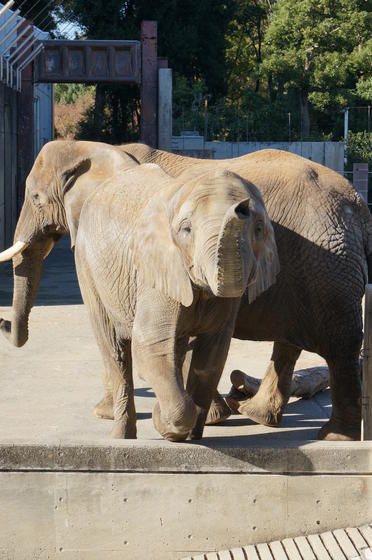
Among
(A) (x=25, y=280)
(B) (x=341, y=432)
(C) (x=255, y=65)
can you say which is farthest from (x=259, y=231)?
(C) (x=255, y=65)

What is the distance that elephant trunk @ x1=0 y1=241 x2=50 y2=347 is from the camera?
6.42m

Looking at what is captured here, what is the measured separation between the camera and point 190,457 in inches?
183

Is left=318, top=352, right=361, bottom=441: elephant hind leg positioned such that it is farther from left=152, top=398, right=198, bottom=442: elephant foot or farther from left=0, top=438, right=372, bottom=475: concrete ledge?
left=152, top=398, right=198, bottom=442: elephant foot

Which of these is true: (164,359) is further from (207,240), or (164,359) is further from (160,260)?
(207,240)

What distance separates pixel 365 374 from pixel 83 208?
174 centimetres

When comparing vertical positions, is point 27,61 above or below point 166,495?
above

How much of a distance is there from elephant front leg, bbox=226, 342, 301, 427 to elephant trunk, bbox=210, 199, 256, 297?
2266mm

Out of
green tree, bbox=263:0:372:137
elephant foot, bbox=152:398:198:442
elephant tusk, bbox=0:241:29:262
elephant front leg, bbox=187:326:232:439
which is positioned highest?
green tree, bbox=263:0:372:137

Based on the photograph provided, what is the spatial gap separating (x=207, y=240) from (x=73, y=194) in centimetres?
212

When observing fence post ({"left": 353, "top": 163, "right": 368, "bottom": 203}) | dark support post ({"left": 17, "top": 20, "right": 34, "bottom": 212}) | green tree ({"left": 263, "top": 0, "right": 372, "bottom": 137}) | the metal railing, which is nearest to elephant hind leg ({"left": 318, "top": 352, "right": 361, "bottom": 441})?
the metal railing

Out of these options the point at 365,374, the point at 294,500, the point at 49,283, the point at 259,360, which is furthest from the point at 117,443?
the point at 49,283

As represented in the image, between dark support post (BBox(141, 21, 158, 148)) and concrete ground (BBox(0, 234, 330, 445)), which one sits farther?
dark support post (BBox(141, 21, 158, 148))

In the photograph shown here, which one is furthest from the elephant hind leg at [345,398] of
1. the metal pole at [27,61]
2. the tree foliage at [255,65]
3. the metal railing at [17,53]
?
the tree foliage at [255,65]

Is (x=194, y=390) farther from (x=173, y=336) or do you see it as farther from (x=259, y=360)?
(x=259, y=360)
